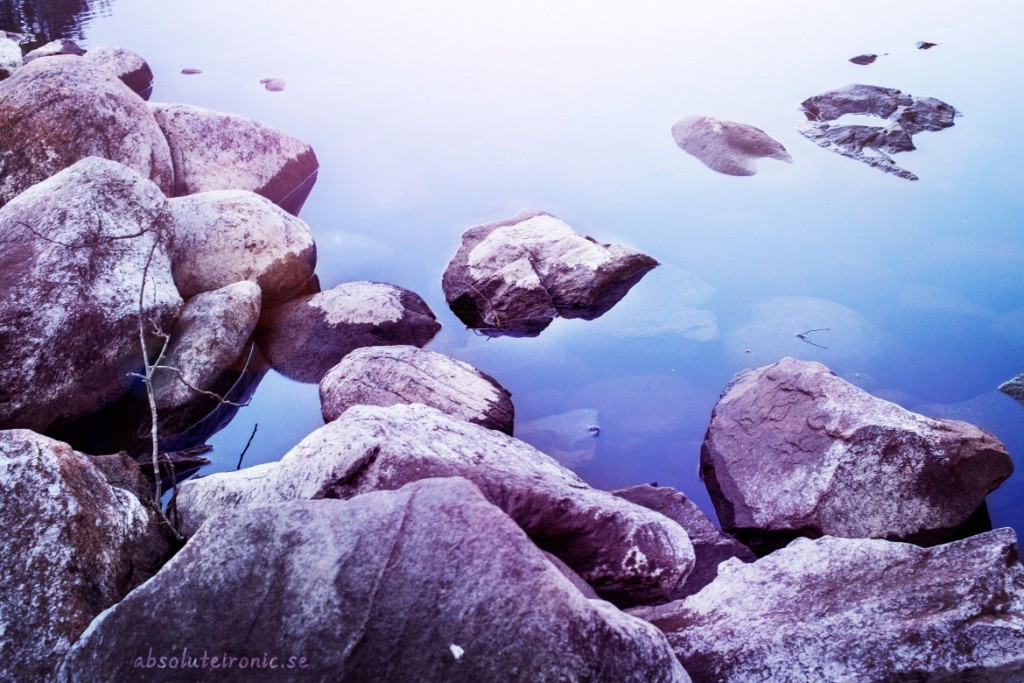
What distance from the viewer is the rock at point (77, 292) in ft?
11.5

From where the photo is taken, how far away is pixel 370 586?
70.4 inches

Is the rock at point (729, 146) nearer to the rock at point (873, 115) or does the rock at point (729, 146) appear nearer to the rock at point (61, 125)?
the rock at point (873, 115)

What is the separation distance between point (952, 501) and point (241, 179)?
15.4 feet

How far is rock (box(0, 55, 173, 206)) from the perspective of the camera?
4832 millimetres

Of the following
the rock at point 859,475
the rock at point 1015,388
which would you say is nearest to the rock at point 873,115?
the rock at point 1015,388

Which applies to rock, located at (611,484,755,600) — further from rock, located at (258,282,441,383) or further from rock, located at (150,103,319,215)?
rock, located at (150,103,319,215)

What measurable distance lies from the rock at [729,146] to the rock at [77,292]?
3862 millimetres

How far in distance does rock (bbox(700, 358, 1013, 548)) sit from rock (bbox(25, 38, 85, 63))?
305 inches

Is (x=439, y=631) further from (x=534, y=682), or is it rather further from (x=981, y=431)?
(x=981, y=431)

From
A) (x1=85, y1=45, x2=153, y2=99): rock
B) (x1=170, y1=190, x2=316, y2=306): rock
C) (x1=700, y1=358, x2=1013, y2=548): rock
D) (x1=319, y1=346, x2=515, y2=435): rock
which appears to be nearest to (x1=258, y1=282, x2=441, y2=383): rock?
(x1=170, y1=190, x2=316, y2=306): rock

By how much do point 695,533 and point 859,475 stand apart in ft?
2.08

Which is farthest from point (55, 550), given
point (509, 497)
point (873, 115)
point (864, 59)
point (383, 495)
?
point (864, 59)

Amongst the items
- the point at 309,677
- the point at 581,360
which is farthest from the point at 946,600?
the point at 581,360

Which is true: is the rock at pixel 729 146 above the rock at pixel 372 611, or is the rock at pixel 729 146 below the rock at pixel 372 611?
below
